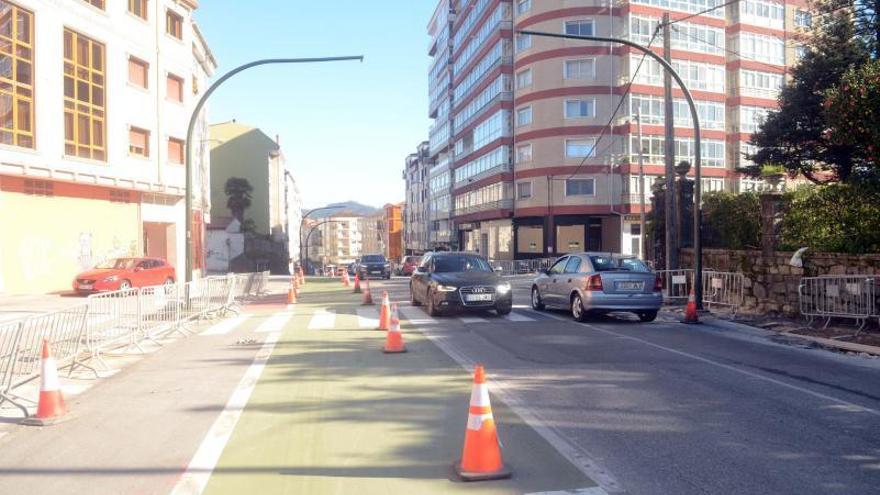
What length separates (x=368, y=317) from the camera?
16.2m

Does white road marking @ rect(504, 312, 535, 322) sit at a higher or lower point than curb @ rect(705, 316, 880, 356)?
higher

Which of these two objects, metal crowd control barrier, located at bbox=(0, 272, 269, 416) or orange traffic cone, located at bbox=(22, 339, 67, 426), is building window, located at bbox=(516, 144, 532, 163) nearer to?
metal crowd control barrier, located at bbox=(0, 272, 269, 416)

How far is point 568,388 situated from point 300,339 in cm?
A: 597

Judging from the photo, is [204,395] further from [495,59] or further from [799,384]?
[495,59]

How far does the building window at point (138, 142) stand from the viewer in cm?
2880

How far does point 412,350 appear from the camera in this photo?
10.6m

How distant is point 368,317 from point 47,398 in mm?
9685

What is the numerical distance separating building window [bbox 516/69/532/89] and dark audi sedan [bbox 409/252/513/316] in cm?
3417

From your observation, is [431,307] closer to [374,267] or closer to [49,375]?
[49,375]

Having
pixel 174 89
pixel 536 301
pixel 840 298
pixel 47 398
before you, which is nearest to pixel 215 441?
pixel 47 398

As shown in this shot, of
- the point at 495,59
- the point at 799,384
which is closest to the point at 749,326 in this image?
the point at 799,384

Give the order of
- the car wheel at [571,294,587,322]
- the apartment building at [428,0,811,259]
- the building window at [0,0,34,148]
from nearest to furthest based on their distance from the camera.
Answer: the car wheel at [571,294,587,322], the building window at [0,0,34,148], the apartment building at [428,0,811,259]

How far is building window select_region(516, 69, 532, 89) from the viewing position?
4817 centimetres

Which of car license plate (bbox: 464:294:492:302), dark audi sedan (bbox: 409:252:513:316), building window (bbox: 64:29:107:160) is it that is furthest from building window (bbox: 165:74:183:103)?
car license plate (bbox: 464:294:492:302)
